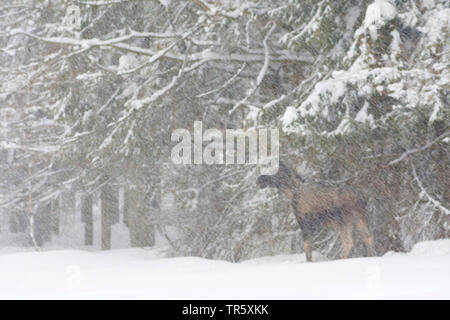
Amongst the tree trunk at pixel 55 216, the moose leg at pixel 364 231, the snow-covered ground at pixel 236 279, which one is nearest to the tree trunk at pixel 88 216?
the tree trunk at pixel 55 216

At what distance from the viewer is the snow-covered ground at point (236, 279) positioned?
5.98 metres

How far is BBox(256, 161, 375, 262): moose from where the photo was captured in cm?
900

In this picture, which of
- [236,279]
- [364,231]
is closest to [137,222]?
[364,231]

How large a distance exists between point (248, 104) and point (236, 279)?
512cm

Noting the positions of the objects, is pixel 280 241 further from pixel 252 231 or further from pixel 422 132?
pixel 422 132

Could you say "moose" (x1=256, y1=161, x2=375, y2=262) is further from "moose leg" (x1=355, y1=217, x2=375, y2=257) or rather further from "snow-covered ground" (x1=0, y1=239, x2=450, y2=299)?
"snow-covered ground" (x1=0, y1=239, x2=450, y2=299)

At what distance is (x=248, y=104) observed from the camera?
461 inches

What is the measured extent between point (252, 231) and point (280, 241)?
28.2 inches

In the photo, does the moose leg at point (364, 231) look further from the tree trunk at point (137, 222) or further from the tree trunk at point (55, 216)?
the tree trunk at point (55, 216)

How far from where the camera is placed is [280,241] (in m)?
13.4

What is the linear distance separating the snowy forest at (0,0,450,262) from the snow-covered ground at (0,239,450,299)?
207cm

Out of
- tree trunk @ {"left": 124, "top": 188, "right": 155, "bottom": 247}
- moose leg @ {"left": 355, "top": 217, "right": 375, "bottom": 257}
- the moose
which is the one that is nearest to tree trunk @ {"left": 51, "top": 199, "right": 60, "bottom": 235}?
tree trunk @ {"left": 124, "top": 188, "right": 155, "bottom": 247}

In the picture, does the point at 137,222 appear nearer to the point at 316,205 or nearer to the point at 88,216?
the point at 88,216
